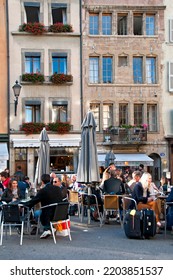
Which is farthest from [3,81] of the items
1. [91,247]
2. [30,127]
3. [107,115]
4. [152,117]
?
[91,247]

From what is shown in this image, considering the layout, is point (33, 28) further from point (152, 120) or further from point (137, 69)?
point (152, 120)

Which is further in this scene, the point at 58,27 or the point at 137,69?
the point at 137,69

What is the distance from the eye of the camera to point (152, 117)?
33938mm

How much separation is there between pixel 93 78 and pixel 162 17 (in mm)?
5848

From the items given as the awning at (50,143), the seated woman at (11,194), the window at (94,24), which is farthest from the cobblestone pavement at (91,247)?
the window at (94,24)

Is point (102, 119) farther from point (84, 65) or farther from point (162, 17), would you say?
point (162, 17)

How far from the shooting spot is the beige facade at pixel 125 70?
33.2 m

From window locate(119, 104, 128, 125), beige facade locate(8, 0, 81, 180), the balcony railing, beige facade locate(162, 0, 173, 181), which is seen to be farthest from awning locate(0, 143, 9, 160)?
beige facade locate(162, 0, 173, 181)

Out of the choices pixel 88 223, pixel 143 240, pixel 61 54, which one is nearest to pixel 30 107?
A: pixel 61 54

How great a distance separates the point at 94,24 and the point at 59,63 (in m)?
3.39

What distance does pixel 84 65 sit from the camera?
33.1 metres

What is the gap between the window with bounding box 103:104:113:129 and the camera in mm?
33406

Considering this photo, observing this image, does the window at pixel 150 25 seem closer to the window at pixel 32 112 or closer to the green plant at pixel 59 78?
the green plant at pixel 59 78

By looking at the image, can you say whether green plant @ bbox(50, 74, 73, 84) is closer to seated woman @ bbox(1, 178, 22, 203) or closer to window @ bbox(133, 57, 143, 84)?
window @ bbox(133, 57, 143, 84)
